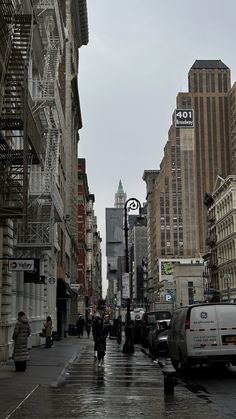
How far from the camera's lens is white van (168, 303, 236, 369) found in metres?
16.4

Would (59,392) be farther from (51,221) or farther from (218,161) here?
(218,161)

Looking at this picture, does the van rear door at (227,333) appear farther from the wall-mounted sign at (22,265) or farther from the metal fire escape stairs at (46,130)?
the metal fire escape stairs at (46,130)

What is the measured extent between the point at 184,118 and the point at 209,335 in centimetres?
17482

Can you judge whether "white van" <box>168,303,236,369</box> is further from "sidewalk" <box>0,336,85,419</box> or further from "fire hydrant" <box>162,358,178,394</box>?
"fire hydrant" <box>162,358,178,394</box>

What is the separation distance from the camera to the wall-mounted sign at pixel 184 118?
605 ft

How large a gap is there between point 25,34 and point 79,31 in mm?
65292

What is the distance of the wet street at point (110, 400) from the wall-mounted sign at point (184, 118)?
171 meters

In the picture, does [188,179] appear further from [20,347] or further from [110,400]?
[110,400]

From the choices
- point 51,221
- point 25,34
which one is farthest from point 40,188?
point 25,34

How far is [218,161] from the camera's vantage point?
619 ft

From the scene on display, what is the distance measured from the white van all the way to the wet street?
47.6 inches

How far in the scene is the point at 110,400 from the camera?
38.2 feet

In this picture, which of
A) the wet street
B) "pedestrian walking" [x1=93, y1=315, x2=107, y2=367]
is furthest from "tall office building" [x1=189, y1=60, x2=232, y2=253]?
the wet street

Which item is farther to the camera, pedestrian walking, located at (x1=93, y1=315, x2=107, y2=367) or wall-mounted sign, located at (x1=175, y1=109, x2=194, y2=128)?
wall-mounted sign, located at (x1=175, y1=109, x2=194, y2=128)
